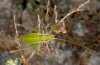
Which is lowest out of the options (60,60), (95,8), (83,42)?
(60,60)

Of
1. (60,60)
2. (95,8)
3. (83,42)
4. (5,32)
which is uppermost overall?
(95,8)

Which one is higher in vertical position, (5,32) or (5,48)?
(5,32)

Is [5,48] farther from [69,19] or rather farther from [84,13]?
[84,13]

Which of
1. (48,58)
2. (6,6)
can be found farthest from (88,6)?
(6,6)

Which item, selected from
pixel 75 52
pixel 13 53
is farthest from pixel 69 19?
pixel 13 53

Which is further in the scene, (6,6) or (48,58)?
(6,6)

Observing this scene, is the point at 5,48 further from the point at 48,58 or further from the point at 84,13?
the point at 84,13

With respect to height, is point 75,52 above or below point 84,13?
below

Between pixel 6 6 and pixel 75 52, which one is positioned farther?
pixel 6 6
